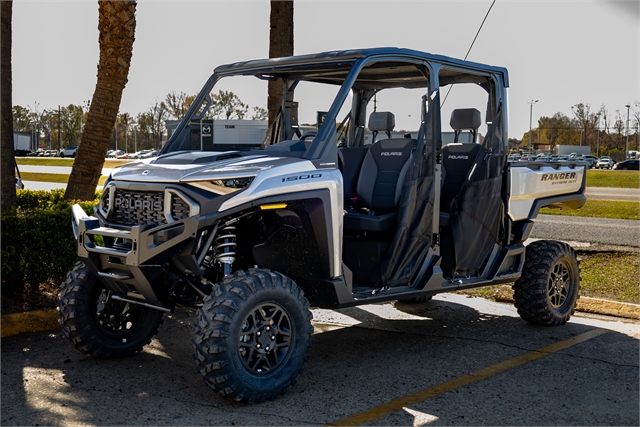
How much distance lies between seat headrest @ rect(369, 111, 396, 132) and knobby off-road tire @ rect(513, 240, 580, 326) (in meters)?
1.93

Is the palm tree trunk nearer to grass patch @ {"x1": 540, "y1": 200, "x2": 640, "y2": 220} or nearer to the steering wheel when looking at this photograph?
the steering wheel

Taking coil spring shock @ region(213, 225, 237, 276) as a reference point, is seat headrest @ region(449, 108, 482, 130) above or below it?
above

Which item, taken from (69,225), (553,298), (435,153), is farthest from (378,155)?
(69,225)

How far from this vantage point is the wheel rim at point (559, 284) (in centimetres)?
786

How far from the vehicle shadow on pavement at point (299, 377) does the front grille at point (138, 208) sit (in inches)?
47.9

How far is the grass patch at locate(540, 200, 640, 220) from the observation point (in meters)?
17.4

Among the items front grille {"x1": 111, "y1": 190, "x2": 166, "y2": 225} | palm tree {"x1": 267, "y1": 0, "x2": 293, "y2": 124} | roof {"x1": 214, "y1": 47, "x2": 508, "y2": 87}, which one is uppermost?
palm tree {"x1": 267, "y1": 0, "x2": 293, "y2": 124}

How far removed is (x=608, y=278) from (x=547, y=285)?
85.8 inches

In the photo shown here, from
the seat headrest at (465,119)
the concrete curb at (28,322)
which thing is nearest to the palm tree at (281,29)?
the seat headrest at (465,119)

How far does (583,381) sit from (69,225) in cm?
512

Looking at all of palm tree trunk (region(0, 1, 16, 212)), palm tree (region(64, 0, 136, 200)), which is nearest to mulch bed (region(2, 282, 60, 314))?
palm tree trunk (region(0, 1, 16, 212))

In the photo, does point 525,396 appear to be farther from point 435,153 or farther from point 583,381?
point 435,153

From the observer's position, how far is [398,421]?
16.5 ft

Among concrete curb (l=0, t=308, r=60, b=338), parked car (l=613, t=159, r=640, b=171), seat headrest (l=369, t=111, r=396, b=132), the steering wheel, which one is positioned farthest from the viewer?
parked car (l=613, t=159, r=640, b=171)
